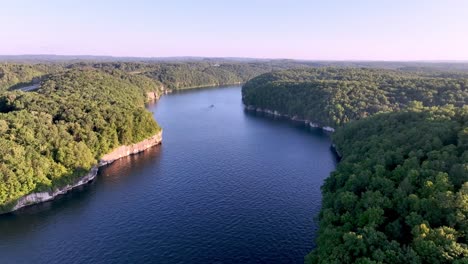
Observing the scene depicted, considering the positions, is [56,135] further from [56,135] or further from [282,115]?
[282,115]

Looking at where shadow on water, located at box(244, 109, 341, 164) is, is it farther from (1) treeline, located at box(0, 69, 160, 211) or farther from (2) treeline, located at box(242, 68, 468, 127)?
(1) treeline, located at box(0, 69, 160, 211)

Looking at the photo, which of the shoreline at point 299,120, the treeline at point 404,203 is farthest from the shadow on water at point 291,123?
the treeline at point 404,203

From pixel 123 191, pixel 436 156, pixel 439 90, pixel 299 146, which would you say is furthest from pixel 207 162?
pixel 439 90

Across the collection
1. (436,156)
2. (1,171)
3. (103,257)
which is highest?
(436,156)

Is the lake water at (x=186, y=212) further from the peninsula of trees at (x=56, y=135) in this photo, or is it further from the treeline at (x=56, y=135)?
the treeline at (x=56, y=135)

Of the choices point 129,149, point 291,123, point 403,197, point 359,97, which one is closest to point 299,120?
point 291,123

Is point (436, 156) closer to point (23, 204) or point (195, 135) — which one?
point (23, 204)
